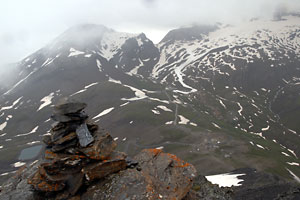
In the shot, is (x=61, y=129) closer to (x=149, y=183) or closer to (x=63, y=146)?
(x=63, y=146)

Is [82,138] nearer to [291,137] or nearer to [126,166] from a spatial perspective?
[126,166]

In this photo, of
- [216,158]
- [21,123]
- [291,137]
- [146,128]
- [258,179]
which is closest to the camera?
[258,179]

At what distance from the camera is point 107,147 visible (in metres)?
16.2

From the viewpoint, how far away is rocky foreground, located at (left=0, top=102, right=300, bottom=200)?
14078 mm

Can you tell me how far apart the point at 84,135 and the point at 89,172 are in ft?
9.71

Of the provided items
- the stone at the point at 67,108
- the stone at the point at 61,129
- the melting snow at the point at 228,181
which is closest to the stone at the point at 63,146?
the stone at the point at 61,129

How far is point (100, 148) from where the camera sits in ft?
51.2

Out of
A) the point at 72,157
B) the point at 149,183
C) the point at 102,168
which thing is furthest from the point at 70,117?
the point at 149,183

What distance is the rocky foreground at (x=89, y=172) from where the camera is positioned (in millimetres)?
14078

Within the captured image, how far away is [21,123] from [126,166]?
17803 centimetres

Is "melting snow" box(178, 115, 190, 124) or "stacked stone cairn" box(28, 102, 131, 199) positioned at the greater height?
"stacked stone cairn" box(28, 102, 131, 199)

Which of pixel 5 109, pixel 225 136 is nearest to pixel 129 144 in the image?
pixel 225 136

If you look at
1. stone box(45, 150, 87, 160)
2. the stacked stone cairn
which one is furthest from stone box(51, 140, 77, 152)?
stone box(45, 150, 87, 160)

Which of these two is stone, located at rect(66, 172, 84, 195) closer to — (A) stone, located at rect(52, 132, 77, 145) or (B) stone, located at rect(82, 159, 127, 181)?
(B) stone, located at rect(82, 159, 127, 181)
